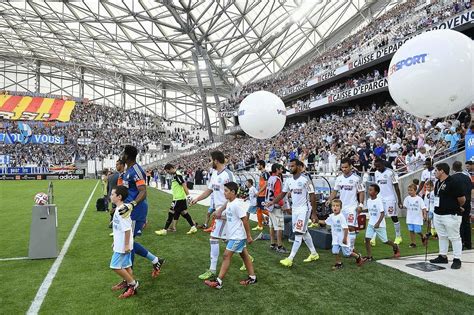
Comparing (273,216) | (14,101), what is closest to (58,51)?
(14,101)

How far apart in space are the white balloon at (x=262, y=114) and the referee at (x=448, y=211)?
461 cm

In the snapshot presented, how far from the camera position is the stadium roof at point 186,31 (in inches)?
1625

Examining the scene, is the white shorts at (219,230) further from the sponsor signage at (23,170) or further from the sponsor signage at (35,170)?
the sponsor signage at (23,170)

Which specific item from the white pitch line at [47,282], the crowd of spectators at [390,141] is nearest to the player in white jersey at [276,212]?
the crowd of spectators at [390,141]

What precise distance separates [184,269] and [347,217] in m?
3.01

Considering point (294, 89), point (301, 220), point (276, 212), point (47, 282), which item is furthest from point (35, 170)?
point (301, 220)

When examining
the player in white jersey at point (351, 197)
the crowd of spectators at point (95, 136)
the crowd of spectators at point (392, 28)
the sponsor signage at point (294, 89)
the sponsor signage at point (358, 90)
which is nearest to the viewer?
the player in white jersey at point (351, 197)

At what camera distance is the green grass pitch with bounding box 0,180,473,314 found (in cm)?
451

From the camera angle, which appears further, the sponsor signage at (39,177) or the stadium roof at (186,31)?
the sponsor signage at (39,177)

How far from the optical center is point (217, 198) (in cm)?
673

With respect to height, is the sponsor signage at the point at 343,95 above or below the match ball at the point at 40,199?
above

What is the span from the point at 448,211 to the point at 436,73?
2291 mm

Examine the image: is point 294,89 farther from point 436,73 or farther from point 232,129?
point 436,73

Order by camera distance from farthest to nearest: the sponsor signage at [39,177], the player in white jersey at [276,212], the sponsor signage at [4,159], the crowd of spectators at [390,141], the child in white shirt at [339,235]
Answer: the sponsor signage at [4,159]
the sponsor signage at [39,177]
the crowd of spectators at [390,141]
the player in white jersey at [276,212]
the child in white shirt at [339,235]
